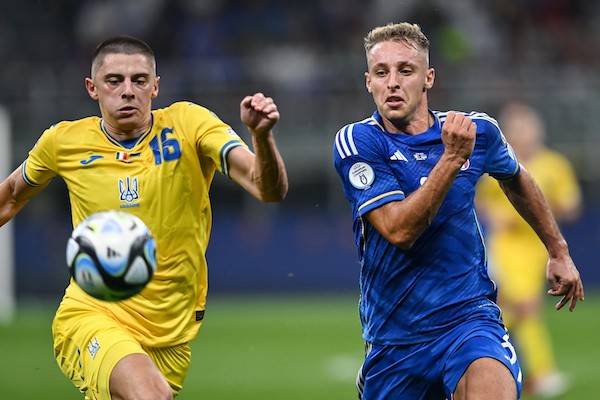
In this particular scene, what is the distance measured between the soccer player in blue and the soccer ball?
42.8 inches

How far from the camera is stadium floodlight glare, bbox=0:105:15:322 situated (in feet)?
53.1

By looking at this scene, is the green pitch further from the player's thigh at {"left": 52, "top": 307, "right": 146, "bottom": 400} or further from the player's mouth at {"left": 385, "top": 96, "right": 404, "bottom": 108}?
the player's mouth at {"left": 385, "top": 96, "right": 404, "bottom": 108}

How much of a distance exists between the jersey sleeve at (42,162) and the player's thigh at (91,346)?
786 millimetres

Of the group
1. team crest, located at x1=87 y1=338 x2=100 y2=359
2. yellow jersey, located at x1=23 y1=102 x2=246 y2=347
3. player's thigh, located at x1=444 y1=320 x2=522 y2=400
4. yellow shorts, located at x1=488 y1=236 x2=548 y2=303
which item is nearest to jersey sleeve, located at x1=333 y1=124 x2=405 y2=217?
yellow jersey, located at x1=23 y1=102 x2=246 y2=347

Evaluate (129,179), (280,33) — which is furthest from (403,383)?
(280,33)

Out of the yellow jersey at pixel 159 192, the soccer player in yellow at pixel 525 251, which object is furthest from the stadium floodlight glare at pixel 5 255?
the yellow jersey at pixel 159 192

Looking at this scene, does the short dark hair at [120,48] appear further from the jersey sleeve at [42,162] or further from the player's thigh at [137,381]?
the player's thigh at [137,381]

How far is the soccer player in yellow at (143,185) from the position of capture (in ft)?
20.0

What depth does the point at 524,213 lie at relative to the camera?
6332 millimetres

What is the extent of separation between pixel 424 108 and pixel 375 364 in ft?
4.43

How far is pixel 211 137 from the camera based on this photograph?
237 inches

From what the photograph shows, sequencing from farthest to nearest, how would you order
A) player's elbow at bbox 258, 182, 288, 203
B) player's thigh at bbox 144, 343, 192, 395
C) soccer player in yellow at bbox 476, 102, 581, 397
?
soccer player in yellow at bbox 476, 102, 581, 397
player's thigh at bbox 144, 343, 192, 395
player's elbow at bbox 258, 182, 288, 203

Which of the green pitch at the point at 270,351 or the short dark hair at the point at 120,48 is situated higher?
the short dark hair at the point at 120,48

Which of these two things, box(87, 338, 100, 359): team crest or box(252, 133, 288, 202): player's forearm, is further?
box(87, 338, 100, 359): team crest
